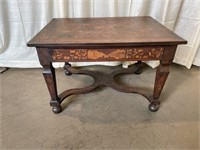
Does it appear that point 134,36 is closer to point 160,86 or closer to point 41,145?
point 160,86

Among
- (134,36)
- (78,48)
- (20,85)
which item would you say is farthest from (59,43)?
(20,85)

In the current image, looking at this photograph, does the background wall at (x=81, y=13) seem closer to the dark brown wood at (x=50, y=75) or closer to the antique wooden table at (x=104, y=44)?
the antique wooden table at (x=104, y=44)

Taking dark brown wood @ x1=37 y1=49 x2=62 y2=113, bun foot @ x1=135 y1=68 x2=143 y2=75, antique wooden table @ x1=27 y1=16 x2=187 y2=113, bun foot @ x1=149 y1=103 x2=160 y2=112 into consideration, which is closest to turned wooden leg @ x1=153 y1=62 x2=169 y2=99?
antique wooden table @ x1=27 y1=16 x2=187 y2=113

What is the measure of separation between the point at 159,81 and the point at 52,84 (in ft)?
2.14

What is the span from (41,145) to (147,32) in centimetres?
87

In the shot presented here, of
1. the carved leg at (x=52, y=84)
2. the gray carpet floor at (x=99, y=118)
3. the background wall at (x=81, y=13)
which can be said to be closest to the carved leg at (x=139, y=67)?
the gray carpet floor at (x=99, y=118)

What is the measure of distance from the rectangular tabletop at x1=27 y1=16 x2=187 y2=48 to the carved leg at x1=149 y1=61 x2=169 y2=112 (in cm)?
17

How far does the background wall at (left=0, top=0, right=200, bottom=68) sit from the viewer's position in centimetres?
135

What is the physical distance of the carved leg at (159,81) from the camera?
3.15 feet

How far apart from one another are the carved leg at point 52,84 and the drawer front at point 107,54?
0.09m

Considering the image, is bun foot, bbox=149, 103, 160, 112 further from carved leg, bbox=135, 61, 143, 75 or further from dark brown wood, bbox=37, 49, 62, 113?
dark brown wood, bbox=37, 49, 62, 113

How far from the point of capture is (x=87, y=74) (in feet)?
4.74

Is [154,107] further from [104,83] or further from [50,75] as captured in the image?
[50,75]

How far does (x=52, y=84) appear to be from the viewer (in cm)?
101
